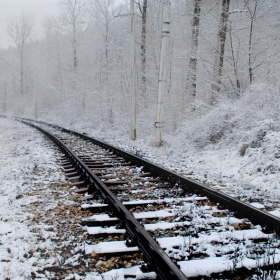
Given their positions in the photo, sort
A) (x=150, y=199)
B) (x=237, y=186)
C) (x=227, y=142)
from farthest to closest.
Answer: (x=227, y=142) < (x=237, y=186) < (x=150, y=199)

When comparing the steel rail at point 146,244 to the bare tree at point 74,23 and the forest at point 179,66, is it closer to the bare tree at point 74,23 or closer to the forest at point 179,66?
the forest at point 179,66

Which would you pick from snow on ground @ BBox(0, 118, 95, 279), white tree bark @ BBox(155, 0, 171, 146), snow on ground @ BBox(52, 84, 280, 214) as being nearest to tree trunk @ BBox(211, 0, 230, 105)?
snow on ground @ BBox(52, 84, 280, 214)

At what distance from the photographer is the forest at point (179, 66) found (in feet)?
35.0

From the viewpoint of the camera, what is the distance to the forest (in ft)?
35.0

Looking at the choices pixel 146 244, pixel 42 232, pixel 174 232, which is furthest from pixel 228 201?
pixel 42 232

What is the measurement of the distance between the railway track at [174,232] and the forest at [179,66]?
461 cm

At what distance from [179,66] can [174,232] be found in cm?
1505

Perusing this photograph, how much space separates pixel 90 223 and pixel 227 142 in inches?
269

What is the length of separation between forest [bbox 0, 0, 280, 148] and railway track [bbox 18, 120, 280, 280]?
461 cm

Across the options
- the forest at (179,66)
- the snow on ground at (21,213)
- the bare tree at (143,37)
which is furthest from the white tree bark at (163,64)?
the bare tree at (143,37)

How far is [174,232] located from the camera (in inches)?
142

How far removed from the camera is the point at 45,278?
8.93ft

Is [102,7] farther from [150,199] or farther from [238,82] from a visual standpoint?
[150,199]

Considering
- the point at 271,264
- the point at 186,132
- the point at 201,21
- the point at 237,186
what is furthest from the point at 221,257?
the point at 201,21
